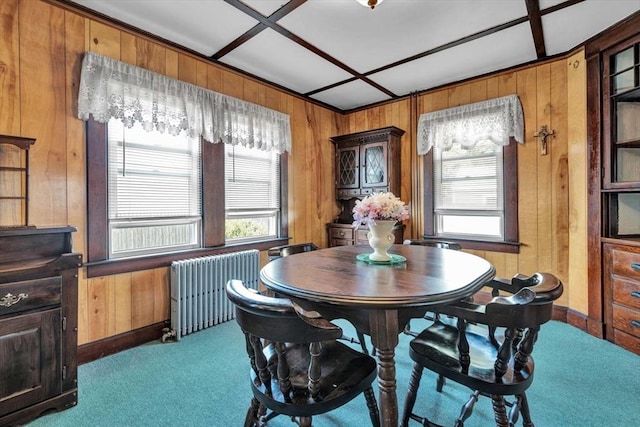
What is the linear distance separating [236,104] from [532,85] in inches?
125

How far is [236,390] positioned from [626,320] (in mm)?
3159

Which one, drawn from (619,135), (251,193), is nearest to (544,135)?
(619,135)

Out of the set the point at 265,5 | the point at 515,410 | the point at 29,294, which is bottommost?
the point at 515,410

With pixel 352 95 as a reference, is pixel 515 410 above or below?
below

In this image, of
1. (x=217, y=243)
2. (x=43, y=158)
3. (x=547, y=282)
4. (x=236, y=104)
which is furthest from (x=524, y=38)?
(x=43, y=158)

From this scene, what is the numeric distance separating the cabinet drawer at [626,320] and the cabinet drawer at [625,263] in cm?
28

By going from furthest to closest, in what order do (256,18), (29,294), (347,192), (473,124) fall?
(347,192) < (473,124) < (256,18) < (29,294)

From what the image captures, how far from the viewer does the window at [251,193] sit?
339 cm

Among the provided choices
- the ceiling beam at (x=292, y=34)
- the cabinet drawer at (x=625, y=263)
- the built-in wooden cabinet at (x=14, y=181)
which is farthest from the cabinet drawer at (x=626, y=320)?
the built-in wooden cabinet at (x=14, y=181)

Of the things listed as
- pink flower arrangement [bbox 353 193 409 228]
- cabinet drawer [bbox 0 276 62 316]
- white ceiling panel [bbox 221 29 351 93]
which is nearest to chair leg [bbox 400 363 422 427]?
pink flower arrangement [bbox 353 193 409 228]

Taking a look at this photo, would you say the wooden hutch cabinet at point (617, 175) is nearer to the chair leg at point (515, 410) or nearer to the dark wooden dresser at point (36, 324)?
the chair leg at point (515, 410)

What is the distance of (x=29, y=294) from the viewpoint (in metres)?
1.71

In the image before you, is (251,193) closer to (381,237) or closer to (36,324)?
(381,237)

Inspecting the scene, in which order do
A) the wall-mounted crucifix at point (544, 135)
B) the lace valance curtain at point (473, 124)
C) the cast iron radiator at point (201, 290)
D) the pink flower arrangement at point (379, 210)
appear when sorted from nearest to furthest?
the pink flower arrangement at point (379, 210) → the cast iron radiator at point (201, 290) → the wall-mounted crucifix at point (544, 135) → the lace valance curtain at point (473, 124)
